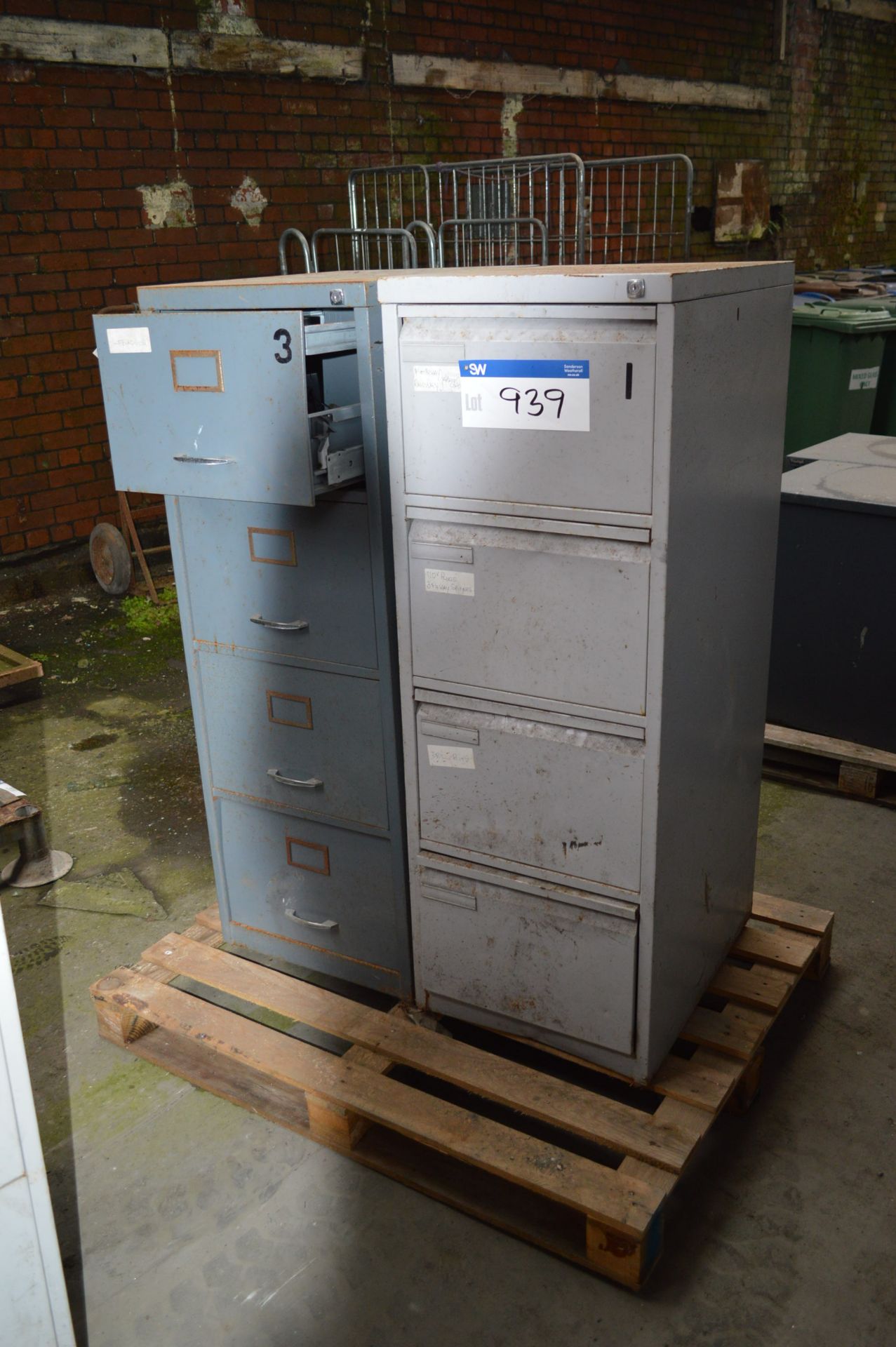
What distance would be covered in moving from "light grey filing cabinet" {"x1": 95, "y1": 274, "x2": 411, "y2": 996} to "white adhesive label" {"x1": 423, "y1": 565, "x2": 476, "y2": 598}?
146 mm

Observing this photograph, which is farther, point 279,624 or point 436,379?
point 279,624

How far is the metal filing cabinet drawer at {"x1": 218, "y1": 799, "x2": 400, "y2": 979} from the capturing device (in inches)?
102

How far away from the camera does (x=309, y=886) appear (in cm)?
271

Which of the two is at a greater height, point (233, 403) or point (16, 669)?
point (233, 403)

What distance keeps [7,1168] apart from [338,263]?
6.63 meters

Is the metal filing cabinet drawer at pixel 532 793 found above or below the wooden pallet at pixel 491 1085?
A: above

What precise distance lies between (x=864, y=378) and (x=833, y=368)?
0.26 metres

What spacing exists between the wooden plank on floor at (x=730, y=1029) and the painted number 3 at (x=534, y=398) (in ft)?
4.72

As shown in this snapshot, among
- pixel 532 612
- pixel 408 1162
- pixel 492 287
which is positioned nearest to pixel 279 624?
pixel 532 612

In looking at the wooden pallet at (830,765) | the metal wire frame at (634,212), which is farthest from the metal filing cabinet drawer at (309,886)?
the metal wire frame at (634,212)

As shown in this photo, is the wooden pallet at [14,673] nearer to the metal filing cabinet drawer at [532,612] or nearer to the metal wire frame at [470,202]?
the metal filing cabinet drawer at [532,612]

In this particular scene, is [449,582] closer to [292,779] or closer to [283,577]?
[283,577]

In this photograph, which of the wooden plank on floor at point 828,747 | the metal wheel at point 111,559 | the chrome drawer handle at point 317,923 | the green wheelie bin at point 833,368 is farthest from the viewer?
the green wheelie bin at point 833,368

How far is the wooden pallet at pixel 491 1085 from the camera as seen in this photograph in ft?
6.72
